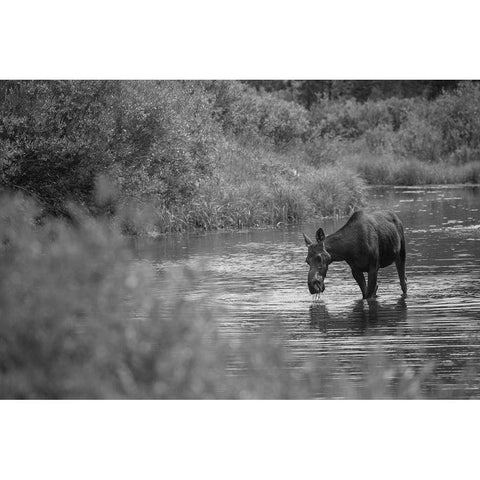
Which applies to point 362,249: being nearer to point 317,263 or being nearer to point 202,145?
point 317,263

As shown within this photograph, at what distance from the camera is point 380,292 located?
11.3m

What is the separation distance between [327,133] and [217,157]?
1.86m

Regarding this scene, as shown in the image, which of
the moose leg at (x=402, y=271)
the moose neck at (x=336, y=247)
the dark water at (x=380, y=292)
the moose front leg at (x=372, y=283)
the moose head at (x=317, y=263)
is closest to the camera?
the dark water at (x=380, y=292)

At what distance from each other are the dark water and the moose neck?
0.44 m

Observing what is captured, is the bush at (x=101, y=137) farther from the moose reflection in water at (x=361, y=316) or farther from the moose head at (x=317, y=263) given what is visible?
the moose reflection in water at (x=361, y=316)

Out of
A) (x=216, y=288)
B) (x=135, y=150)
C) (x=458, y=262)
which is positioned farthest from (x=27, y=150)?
(x=458, y=262)

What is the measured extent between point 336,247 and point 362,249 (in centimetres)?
31

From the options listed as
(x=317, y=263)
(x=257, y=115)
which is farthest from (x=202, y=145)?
(x=317, y=263)

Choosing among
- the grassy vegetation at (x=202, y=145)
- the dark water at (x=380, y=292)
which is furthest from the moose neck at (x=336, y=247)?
the grassy vegetation at (x=202, y=145)

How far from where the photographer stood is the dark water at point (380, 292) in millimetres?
9150

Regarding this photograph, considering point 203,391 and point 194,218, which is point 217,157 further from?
point 203,391

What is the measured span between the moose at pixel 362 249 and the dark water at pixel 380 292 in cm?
25

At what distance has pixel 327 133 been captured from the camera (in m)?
13.0
